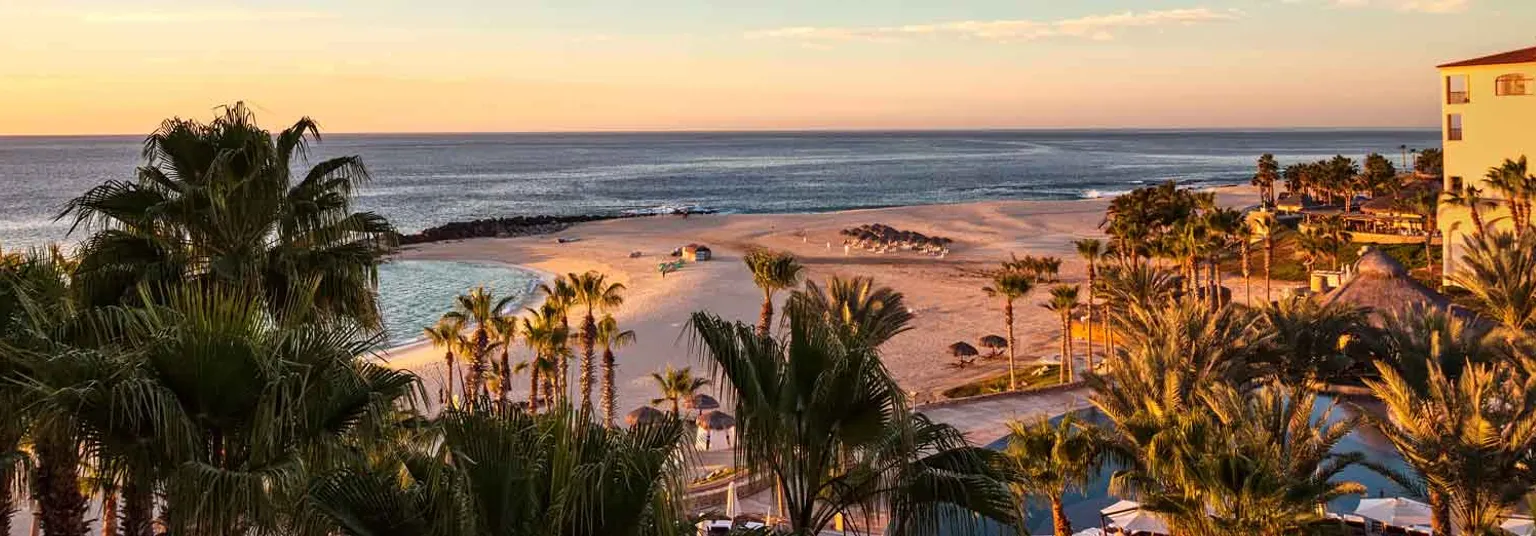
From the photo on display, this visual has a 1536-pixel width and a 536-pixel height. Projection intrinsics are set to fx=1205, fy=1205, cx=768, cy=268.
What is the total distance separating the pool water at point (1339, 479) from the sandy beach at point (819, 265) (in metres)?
9.96

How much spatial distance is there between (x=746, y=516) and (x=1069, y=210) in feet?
278

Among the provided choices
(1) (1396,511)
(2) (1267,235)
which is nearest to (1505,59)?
(2) (1267,235)

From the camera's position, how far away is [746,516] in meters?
19.5

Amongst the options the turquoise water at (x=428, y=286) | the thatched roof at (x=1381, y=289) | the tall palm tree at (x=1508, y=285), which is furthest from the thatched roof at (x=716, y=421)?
the turquoise water at (x=428, y=286)

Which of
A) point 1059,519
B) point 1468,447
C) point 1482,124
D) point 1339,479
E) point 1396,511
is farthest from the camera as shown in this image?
point 1482,124

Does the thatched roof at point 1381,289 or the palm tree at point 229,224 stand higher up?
the palm tree at point 229,224

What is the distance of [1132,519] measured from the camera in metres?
19.8

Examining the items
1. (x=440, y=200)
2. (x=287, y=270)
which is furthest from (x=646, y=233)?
(x=287, y=270)

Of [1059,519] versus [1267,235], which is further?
[1267,235]

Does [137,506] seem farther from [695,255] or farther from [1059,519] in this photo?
[695,255]

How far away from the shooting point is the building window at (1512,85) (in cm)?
4319

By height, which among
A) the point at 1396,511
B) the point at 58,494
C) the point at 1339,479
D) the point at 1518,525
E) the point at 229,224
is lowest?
the point at 1339,479

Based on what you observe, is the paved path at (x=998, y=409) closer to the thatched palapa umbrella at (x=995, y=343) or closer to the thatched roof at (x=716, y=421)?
the thatched roof at (x=716, y=421)

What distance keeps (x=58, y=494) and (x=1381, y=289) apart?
34551mm
